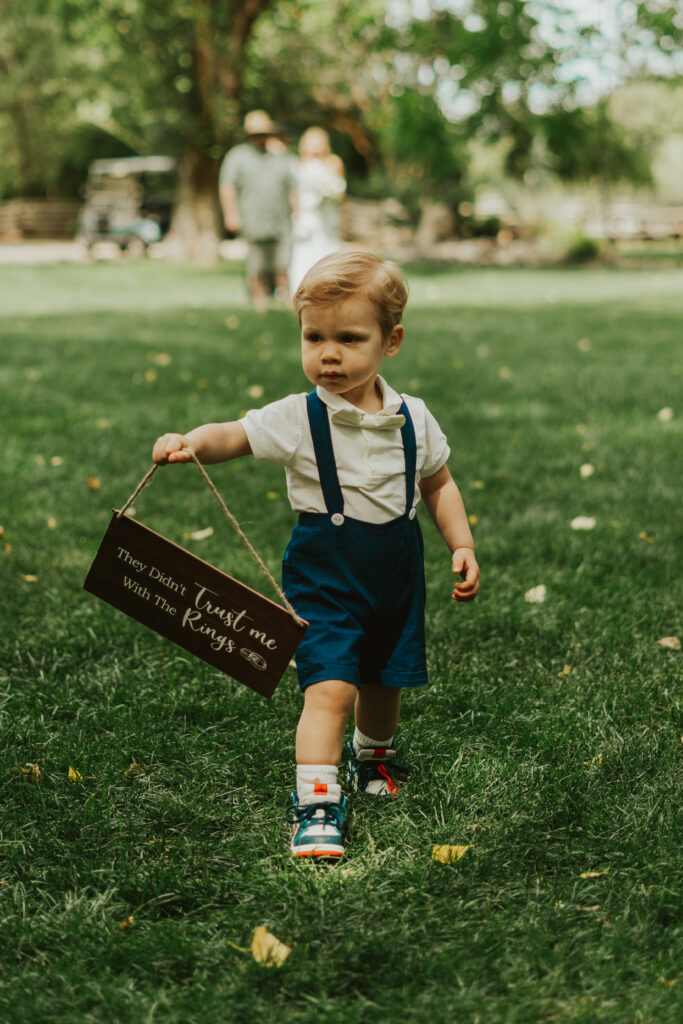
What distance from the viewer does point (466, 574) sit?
7.33 ft

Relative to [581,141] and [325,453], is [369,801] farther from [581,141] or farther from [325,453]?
[581,141]

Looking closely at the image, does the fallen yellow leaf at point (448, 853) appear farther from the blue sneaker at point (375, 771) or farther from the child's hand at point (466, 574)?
the child's hand at point (466, 574)

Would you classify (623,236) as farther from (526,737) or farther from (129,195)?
(526,737)

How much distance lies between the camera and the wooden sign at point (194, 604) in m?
2.10

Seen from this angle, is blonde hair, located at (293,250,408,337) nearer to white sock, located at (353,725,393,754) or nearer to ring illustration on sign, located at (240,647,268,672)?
ring illustration on sign, located at (240,647,268,672)

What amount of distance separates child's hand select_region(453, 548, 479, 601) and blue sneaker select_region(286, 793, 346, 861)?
1.63 feet

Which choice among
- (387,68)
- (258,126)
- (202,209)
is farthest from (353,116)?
(258,126)

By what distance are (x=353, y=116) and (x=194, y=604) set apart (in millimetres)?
29088

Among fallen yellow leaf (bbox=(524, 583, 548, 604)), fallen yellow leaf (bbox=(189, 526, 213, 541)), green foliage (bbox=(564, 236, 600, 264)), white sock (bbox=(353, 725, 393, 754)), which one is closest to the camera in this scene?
white sock (bbox=(353, 725, 393, 754))

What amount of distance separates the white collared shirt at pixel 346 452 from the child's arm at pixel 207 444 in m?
0.03

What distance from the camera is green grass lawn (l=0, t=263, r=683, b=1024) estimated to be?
5.73 feet

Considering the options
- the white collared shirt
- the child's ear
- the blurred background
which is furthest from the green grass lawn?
the blurred background

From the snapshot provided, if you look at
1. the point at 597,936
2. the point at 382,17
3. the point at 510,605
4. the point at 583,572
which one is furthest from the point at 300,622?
the point at 382,17

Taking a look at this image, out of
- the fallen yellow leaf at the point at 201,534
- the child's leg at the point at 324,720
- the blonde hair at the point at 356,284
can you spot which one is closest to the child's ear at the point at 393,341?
the blonde hair at the point at 356,284
